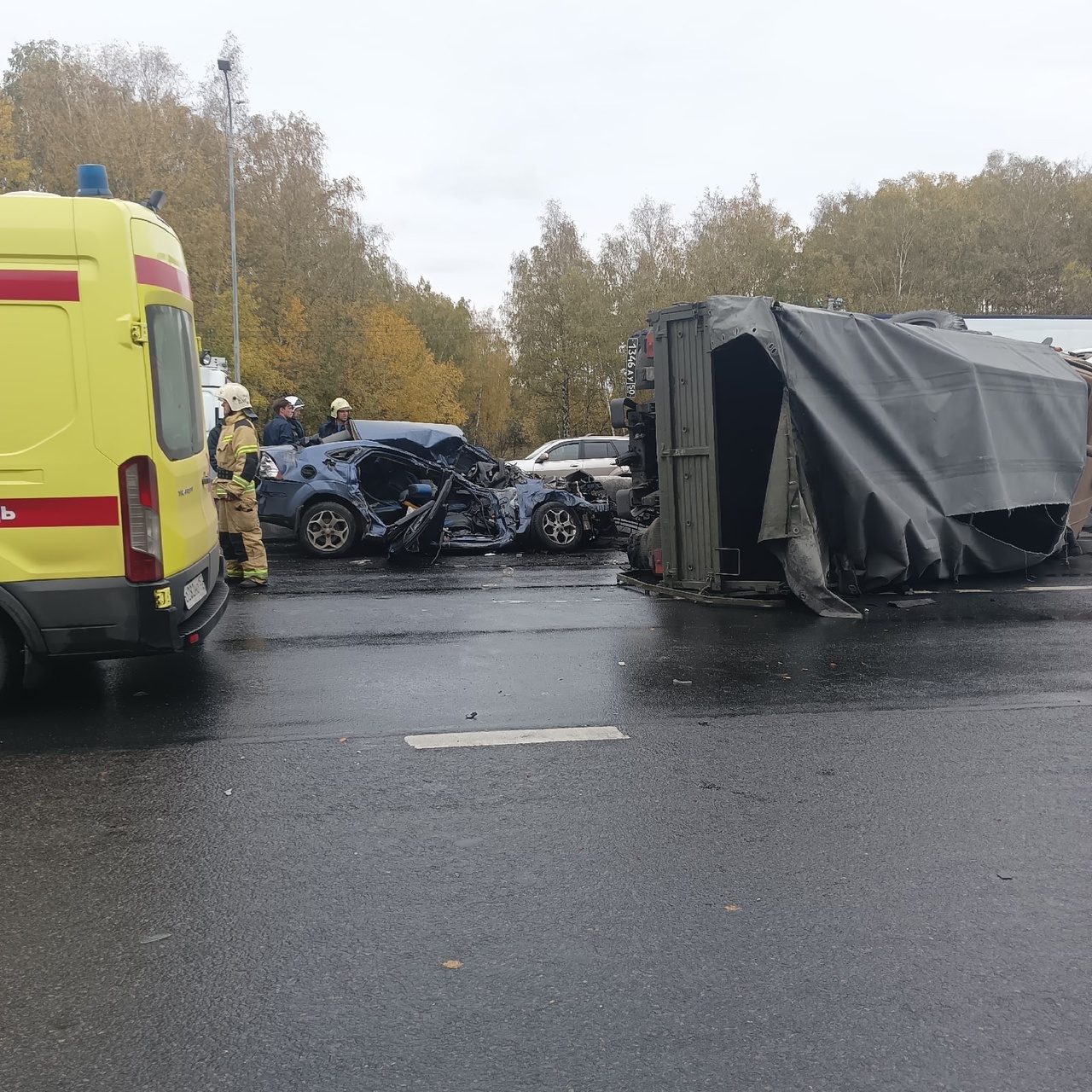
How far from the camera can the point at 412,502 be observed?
43.5 feet

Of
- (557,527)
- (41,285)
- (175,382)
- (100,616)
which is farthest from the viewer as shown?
(557,527)

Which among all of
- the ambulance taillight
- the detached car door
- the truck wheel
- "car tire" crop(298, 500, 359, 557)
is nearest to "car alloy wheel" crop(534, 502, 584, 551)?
"car tire" crop(298, 500, 359, 557)

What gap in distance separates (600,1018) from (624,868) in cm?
98

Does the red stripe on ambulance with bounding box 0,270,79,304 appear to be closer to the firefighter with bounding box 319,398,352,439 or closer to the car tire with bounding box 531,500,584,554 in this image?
the car tire with bounding box 531,500,584,554

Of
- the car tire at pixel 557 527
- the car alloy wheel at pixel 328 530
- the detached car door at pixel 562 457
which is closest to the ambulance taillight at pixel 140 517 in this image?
the car alloy wheel at pixel 328 530

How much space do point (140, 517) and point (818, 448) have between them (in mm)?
5918

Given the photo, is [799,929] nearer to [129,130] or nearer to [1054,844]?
[1054,844]

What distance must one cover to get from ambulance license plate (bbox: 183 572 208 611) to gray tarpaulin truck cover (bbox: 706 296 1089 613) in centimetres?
481

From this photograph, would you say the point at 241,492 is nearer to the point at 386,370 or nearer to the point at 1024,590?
→ the point at 1024,590

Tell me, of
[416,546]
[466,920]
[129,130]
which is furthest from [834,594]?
[129,130]

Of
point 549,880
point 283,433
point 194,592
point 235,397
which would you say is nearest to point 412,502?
point 283,433

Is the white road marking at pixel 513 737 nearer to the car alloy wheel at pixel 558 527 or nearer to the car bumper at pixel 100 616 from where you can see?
the car bumper at pixel 100 616

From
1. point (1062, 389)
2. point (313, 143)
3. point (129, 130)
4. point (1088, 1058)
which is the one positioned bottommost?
point (1088, 1058)

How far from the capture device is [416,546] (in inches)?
500
